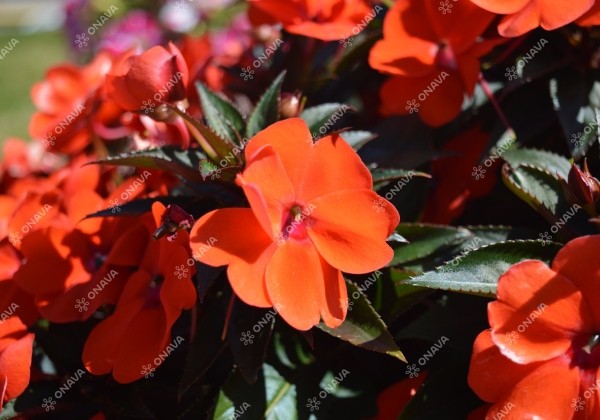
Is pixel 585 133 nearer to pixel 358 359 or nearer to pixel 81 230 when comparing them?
pixel 358 359

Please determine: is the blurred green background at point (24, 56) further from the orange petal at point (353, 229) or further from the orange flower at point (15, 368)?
the orange petal at point (353, 229)

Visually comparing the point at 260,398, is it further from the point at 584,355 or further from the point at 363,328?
the point at 584,355

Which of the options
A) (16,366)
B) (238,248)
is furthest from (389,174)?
(16,366)

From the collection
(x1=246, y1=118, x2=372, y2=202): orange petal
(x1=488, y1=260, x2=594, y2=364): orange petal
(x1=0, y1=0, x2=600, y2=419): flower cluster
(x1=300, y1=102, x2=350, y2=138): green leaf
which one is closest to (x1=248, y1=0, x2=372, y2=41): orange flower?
(x1=0, y1=0, x2=600, y2=419): flower cluster

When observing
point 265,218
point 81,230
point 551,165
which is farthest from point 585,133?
point 81,230

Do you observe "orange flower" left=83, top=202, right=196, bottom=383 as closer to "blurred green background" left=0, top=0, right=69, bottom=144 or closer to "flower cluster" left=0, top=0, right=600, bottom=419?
"flower cluster" left=0, top=0, right=600, bottom=419
